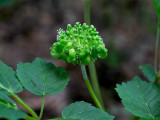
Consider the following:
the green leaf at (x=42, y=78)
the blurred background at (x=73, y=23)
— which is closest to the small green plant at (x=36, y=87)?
the green leaf at (x=42, y=78)

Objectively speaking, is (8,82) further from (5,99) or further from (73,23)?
(73,23)

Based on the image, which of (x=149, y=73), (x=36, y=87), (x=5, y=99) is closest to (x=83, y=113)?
(x=36, y=87)

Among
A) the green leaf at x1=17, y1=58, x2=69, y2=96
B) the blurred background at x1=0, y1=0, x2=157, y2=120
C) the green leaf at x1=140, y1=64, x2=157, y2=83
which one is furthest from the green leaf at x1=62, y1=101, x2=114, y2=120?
the blurred background at x1=0, y1=0, x2=157, y2=120

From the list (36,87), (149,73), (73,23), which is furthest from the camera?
(73,23)

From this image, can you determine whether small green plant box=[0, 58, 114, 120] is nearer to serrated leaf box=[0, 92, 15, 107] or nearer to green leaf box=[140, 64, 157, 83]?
serrated leaf box=[0, 92, 15, 107]

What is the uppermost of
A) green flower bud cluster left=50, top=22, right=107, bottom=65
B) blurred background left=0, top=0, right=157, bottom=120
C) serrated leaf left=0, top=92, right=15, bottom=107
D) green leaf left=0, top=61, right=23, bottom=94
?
blurred background left=0, top=0, right=157, bottom=120

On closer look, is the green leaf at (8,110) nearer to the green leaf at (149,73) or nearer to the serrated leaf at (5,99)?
the serrated leaf at (5,99)
